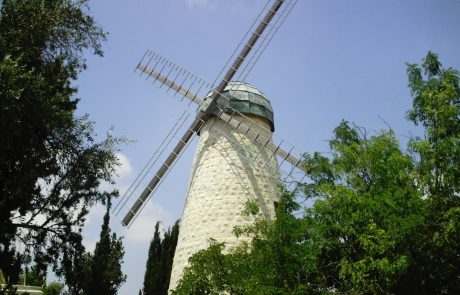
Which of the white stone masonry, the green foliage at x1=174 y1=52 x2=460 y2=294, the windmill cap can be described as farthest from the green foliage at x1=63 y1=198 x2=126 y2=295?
the green foliage at x1=174 y1=52 x2=460 y2=294

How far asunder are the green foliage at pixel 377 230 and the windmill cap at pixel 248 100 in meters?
4.76

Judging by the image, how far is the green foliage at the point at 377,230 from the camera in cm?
689

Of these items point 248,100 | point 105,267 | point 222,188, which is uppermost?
point 248,100

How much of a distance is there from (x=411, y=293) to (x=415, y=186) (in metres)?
1.92

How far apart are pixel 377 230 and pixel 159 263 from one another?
10.2 meters

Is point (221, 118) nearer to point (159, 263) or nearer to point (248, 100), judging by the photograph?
point (248, 100)

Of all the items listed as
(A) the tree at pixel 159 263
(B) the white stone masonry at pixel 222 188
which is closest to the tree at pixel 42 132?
(B) the white stone masonry at pixel 222 188

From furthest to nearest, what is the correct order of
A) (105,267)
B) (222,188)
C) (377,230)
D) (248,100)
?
1. (105,267)
2. (248,100)
3. (222,188)
4. (377,230)

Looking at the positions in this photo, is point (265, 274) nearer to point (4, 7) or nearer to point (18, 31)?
point (18, 31)

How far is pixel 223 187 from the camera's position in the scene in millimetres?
11297

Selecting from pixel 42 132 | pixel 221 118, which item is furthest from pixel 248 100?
pixel 42 132

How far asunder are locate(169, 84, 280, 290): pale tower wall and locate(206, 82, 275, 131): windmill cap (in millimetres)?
181

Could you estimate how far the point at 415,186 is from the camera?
773 cm

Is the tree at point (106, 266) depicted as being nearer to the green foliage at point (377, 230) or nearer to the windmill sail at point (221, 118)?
the windmill sail at point (221, 118)
